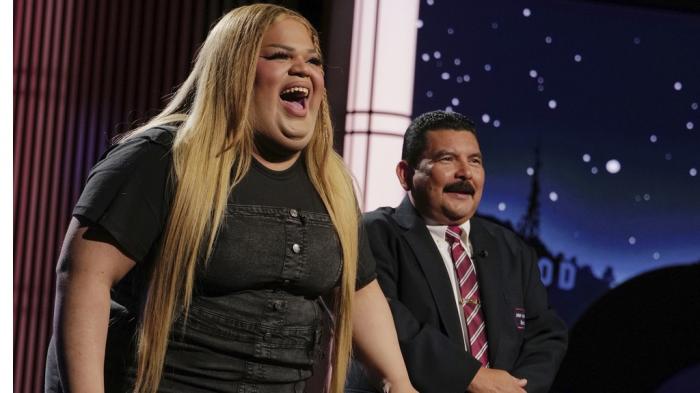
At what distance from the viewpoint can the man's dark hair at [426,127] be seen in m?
2.59

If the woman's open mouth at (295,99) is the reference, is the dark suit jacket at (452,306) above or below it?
below

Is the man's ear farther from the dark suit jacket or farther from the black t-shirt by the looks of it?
the black t-shirt

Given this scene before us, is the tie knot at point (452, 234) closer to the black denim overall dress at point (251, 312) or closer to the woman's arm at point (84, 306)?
the black denim overall dress at point (251, 312)

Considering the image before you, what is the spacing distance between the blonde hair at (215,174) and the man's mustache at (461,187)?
74cm

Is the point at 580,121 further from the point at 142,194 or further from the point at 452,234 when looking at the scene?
the point at 142,194

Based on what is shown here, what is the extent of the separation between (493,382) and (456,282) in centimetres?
29

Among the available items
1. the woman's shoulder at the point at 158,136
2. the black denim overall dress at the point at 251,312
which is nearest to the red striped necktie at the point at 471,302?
the black denim overall dress at the point at 251,312

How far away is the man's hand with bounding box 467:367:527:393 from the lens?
2.30 m

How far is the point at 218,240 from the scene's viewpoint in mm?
1554

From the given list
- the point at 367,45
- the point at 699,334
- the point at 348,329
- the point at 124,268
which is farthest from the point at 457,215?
the point at 699,334

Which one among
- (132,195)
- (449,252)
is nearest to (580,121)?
(449,252)

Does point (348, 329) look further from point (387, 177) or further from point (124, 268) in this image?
point (387, 177)

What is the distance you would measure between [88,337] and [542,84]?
3.14m

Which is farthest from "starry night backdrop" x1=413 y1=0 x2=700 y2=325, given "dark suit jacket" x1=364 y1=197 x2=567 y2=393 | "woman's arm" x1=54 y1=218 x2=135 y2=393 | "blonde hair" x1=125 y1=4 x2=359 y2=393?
"woman's arm" x1=54 y1=218 x2=135 y2=393
